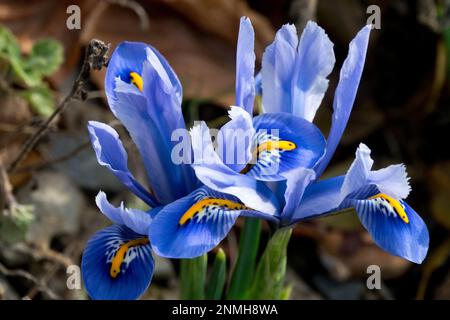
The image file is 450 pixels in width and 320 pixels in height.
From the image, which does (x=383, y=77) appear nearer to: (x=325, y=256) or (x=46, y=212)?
(x=325, y=256)

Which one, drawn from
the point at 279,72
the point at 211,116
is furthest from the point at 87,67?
the point at 211,116

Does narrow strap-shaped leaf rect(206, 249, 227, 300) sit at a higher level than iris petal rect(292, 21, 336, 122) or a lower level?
lower

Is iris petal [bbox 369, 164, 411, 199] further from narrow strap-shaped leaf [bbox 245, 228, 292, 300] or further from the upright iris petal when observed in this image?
the upright iris petal

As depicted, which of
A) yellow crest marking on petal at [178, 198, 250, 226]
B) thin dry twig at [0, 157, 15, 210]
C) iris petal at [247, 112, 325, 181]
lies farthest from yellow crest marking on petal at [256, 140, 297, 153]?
thin dry twig at [0, 157, 15, 210]

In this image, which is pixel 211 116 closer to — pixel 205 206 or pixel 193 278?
pixel 193 278

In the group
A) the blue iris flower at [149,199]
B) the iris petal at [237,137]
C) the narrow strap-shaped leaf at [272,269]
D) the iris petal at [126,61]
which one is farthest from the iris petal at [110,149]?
the narrow strap-shaped leaf at [272,269]

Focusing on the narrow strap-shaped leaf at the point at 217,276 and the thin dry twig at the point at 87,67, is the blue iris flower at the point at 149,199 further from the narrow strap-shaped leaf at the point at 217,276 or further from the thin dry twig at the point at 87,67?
the narrow strap-shaped leaf at the point at 217,276
